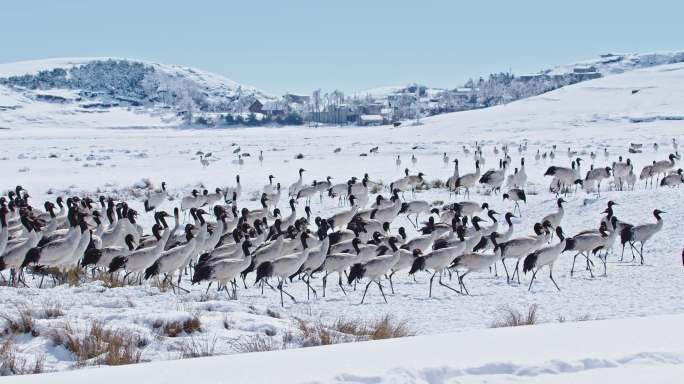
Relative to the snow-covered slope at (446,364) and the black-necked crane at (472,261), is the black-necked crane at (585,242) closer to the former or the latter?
the black-necked crane at (472,261)

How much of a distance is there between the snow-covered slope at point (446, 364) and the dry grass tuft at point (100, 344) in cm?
195

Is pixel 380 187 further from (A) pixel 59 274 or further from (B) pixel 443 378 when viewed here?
(B) pixel 443 378

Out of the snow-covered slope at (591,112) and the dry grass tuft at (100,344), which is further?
the snow-covered slope at (591,112)

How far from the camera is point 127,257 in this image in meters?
15.0

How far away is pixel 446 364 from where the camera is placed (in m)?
6.27

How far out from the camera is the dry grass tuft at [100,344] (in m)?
8.12

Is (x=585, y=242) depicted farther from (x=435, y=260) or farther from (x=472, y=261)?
(x=435, y=260)

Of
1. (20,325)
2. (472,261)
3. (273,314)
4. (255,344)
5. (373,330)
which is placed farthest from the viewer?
(472,261)

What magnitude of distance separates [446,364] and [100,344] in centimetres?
428

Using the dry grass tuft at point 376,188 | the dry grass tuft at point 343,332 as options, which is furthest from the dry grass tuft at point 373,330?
the dry grass tuft at point 376,188

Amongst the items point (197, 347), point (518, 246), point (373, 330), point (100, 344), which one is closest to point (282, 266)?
point (373, 330)

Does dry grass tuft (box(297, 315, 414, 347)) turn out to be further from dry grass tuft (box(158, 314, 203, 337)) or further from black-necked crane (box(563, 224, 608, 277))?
black-necked crane (box(563, 224, 608, 277))

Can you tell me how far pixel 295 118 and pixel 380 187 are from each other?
155m

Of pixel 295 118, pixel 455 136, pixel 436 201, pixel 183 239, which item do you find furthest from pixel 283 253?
pixel 295 118
